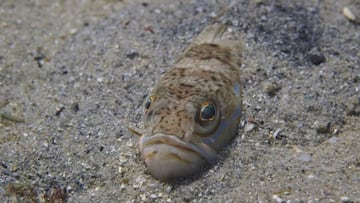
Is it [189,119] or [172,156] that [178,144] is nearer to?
[172,156]

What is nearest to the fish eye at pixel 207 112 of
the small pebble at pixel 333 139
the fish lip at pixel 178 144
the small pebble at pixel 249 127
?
the fish lip at pixel 178 144

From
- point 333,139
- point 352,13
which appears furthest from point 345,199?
point 352,13

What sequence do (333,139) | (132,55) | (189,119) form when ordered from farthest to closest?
(132,55)
(333,139)
(189,119)

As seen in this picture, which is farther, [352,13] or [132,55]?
[352,13]

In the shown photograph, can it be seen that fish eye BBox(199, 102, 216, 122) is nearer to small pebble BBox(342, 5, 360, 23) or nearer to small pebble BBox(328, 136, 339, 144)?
small pebble BBox(328, 136, 339, 144)

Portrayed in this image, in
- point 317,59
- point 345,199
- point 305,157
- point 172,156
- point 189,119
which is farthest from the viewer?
point 317,59

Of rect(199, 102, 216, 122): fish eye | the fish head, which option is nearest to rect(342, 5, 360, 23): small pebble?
the fish head

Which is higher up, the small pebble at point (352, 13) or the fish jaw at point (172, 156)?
the small pebble at point (352, 13)

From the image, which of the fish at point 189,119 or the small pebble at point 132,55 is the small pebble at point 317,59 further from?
the small pebble at point 132,55
